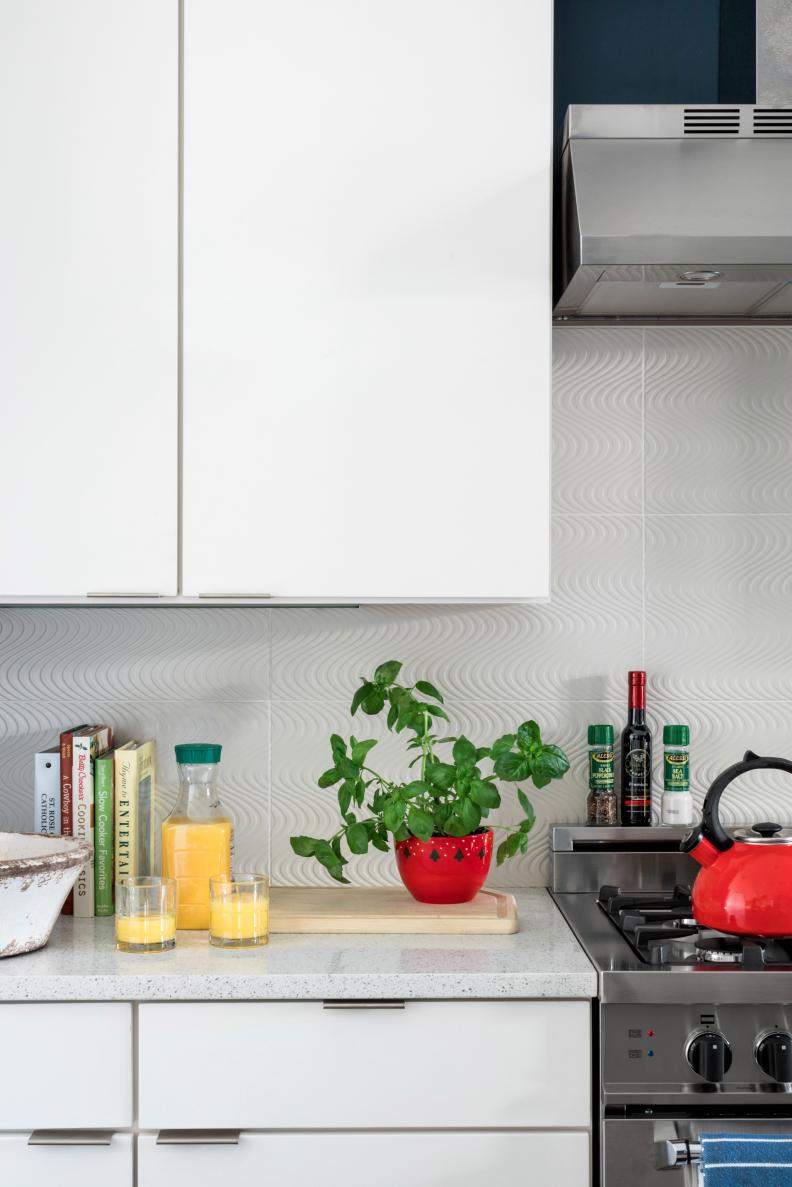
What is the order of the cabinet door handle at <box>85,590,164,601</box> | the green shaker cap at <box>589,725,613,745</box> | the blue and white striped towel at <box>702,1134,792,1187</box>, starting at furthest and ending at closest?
the green shaker cap at <box>589,725,613,745</box>
the cabinet door handle at <box>85,590,164,601</box>
the blue and white striped towel at <box>702,1134,792,1187</box>

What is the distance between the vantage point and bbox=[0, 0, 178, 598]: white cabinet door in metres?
1.69

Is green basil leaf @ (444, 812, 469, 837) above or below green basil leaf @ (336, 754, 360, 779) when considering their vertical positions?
below

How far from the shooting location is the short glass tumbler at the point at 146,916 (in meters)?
1.62

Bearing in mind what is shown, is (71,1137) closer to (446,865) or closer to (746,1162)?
(446,865)

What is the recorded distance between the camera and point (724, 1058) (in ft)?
4.84

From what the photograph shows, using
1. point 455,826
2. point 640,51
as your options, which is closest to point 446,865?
point 455,826

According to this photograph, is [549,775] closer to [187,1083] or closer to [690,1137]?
[690,1137]

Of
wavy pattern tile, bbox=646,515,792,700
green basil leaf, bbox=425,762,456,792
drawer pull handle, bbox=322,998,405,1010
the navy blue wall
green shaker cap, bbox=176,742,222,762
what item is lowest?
drawer pull handle, bbox=322,998,405,1010

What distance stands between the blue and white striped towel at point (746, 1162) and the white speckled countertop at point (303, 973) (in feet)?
0.79

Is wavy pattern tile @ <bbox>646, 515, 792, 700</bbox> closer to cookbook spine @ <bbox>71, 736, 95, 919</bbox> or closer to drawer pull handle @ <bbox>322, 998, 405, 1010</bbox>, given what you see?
drawer pull handle @ <bbox>322, 998, 405, 1010</bbox>

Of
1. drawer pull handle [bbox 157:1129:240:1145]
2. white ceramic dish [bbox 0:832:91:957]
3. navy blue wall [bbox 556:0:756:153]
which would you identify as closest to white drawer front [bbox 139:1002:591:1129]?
drawer pull handle [bbox 157:1129:240:1145]

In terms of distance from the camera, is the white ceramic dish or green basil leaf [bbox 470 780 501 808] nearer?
the white ceramic dish

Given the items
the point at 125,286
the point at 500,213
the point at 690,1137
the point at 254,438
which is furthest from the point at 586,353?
the point at 690,1137

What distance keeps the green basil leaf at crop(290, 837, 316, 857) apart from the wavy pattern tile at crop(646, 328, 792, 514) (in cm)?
88
